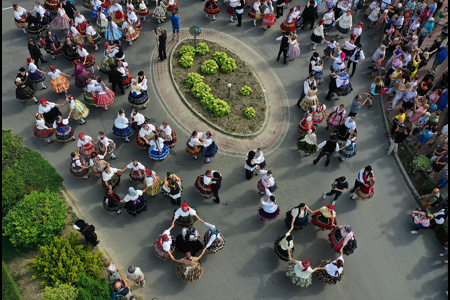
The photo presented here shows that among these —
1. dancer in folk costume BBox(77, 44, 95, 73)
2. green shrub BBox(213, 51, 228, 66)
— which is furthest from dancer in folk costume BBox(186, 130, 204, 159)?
dancer in folk costume BBox(77, 44, 95, 73)

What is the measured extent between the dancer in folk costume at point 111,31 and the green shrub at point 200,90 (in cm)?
A: 536

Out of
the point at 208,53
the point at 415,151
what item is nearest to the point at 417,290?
the point at 415,151

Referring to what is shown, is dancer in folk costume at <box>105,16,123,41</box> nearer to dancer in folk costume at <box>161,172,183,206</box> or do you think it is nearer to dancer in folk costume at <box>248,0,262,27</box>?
dancer in folk costume at <box>248,0,262,27</box>

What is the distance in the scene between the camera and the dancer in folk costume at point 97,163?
15742 millimetres

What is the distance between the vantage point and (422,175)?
17.8 m

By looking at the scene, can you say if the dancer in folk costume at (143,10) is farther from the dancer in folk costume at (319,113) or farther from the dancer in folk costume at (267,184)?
the dancer in folk costume at (267,184)

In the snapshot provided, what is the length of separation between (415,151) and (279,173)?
6.79m

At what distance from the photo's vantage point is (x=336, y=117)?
18.2 meters

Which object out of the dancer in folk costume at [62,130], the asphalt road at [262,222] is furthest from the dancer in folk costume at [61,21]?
the dancer in folk costume at [62,130]

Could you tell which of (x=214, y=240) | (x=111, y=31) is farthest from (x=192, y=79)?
(x=214, y=240)

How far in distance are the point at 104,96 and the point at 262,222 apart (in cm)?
933

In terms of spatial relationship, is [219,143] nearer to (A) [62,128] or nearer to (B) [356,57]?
(A) [62,128]

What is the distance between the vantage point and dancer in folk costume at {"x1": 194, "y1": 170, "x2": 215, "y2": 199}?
1533cm

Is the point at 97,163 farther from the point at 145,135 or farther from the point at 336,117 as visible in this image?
the point at 336,117
